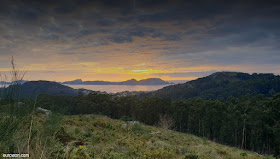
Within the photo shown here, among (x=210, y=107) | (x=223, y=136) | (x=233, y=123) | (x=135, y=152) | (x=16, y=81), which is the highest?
(x=16, y=81)

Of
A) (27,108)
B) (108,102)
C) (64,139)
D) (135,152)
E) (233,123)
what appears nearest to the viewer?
(27,108)

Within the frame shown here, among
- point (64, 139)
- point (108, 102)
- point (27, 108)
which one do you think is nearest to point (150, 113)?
point (108, 102)

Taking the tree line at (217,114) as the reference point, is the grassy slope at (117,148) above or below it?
above

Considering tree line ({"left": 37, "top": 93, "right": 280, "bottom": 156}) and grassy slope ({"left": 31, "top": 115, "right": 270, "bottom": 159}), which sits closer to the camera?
grassy slope ({"left": 31, "top": 115, "right": 270, "bottom": 159})

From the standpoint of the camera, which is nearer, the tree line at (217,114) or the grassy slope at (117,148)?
the grassy slope at (117,148)

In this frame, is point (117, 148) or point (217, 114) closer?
point (117, 148)

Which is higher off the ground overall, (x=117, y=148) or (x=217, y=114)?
(x=117, y=148)

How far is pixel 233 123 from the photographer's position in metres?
43.7

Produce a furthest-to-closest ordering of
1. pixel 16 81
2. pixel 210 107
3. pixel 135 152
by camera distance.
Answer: pixel 210 107, pixel 135 152, pixel 16 81

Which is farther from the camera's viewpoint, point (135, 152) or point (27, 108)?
point (135, 152)

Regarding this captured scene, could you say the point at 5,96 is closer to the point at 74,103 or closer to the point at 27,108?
the point at 27,108

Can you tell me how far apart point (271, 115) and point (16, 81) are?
146ft

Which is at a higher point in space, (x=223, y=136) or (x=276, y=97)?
(x=276, y=97)

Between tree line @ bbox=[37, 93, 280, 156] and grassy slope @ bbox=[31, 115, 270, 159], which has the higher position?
grassy slope @ bbox=[31, 115, 270, 159]
